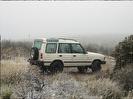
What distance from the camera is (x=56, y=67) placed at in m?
20.1

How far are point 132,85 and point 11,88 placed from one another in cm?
454

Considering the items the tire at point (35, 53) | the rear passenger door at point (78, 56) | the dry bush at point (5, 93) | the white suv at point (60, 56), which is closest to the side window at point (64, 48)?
the white suv at point (60, 56)

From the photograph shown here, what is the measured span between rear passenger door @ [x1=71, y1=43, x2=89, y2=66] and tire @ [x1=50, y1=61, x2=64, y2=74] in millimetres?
908

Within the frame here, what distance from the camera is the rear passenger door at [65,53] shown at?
66.9 feet

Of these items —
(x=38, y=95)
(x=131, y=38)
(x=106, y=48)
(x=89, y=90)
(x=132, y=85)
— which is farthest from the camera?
(x=106, y=48)

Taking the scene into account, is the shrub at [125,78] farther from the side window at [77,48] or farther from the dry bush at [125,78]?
the side window at [77,48]

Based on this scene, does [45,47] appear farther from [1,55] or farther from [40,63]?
[1,55]

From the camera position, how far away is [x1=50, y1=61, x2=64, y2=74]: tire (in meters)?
19.9

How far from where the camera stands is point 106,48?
24578mm

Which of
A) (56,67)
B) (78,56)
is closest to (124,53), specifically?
(78,56)

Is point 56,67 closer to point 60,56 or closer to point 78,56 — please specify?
point 60,56

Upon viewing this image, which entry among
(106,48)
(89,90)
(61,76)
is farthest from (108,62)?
(89,90)

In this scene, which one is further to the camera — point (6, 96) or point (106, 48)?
point (106, 48)

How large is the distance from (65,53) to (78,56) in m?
0.74
